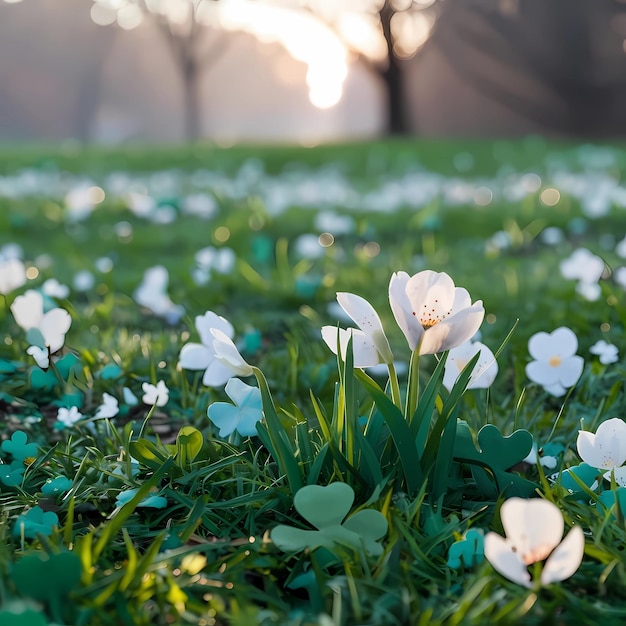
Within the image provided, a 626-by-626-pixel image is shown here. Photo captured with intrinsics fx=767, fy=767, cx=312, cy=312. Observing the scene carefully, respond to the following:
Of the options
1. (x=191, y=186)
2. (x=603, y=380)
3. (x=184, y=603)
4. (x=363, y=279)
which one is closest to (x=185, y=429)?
(x=184, y=603)

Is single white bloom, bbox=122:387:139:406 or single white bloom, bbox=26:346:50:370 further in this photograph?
single white bloom, bbox=122:387:139:406

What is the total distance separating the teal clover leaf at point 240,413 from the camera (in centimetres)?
138

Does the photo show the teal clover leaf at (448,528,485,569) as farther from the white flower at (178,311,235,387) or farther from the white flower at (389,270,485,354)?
the white flower at (178,311,235,387)

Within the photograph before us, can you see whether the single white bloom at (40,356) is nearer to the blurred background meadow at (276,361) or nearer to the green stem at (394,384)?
the blurred background meadow at (276,361)

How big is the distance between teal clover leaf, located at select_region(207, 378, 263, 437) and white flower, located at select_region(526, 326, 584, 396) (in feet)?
2.05

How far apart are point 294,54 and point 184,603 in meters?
64.4

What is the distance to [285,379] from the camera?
2113 millimetres

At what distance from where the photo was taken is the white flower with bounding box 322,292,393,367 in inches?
48.1

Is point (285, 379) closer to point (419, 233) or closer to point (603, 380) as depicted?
point (603, 380)

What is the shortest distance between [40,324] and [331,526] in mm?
825

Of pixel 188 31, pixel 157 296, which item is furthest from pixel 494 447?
pixel 188 31

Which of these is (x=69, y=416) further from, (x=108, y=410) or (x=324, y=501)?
(x=324, y=501)

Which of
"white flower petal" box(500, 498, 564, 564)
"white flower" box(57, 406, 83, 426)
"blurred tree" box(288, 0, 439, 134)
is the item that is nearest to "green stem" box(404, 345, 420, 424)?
"white flower petal" box(500, 498, 564, 564)

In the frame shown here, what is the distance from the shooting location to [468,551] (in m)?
1.12
